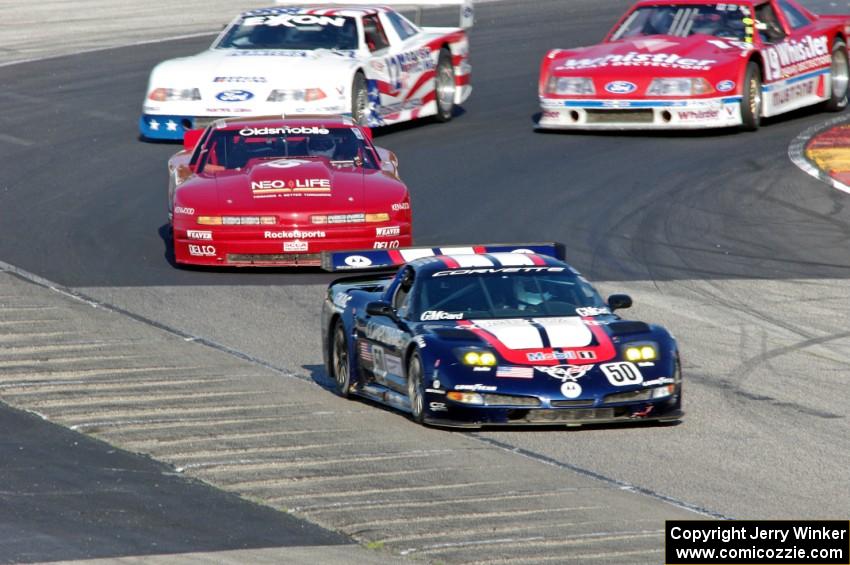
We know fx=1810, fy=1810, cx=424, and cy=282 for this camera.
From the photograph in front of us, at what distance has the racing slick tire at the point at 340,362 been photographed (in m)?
11.8

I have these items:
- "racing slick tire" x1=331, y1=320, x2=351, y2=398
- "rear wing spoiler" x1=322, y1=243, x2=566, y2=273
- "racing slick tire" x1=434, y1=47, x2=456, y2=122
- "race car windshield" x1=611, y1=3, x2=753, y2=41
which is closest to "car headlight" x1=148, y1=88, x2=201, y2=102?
"racing slick tire" x1=434, y1=47, x2=456, y2=122

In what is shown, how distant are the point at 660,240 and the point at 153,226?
4.74 meters

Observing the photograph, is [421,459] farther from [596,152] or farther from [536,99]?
[536,99]

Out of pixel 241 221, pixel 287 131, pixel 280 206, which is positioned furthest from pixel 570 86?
pixel 241 221

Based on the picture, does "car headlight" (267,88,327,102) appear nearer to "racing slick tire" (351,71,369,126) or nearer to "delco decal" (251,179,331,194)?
"racing slick tire" (351,71,369,126)

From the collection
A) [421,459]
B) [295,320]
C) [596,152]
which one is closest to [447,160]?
[596,152]

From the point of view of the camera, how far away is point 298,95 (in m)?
A: 19.2

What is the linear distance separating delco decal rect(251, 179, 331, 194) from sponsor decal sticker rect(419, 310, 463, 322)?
4530 mm

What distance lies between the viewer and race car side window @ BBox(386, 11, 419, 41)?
2145cm

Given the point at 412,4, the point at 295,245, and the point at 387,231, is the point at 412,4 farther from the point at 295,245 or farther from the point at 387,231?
the point at 295,245

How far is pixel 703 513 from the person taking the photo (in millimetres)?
8812

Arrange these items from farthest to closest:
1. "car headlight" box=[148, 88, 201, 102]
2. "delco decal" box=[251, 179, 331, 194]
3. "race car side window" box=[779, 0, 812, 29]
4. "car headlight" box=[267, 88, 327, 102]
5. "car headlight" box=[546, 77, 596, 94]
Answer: "race car side window" box=[779, 0, 812, 29], "car headlight" box=[546, 77, 596, 94], "car headlight" box=[148, 88, 201, 102], "car headlight" box=[267, 88, 327, 102], "delco decal" box=[251, 179, 331, 194]

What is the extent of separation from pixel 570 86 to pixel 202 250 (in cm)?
656

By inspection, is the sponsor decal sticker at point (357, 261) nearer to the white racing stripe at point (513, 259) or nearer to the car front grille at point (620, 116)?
the white racing stripe at point (513, 259)
